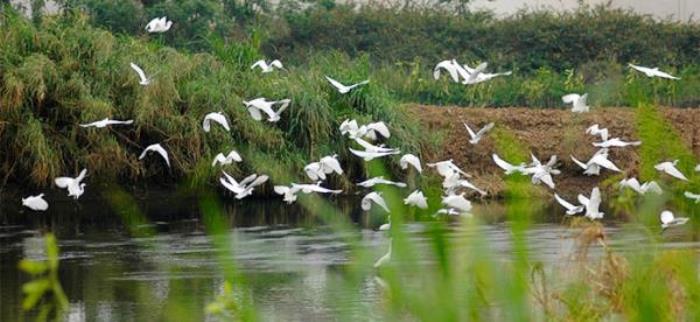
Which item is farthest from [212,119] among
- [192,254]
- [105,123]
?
[192,254]

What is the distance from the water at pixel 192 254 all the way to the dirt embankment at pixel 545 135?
234 centimetres

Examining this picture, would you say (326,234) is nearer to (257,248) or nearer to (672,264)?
(257,248)

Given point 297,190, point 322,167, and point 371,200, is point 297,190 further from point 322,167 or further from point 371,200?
point 371,200

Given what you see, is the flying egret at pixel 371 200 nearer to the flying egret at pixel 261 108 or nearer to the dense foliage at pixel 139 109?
the flying egret at pixel 261 108

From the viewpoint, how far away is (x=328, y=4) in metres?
30.3

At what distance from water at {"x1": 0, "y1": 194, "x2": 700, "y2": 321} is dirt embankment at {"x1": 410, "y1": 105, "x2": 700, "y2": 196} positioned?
2.34m

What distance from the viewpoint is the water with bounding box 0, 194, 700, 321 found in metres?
10.4

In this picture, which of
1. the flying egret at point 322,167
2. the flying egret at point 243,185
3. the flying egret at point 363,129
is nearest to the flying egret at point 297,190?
the flying egret at point 322,167

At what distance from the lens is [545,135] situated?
2059cm

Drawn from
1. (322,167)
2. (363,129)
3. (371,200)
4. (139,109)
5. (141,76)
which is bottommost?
(371,200)

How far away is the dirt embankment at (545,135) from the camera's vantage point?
1948cm

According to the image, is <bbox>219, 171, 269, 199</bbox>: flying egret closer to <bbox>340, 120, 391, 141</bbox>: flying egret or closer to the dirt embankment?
<bbox>340, 120, 391, 141</bbox>: flying egret

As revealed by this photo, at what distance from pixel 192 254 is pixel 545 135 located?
8.03m

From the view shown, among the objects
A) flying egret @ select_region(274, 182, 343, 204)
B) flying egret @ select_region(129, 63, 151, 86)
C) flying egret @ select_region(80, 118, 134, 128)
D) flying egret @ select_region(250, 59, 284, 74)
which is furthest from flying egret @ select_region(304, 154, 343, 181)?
flying egret @ select_region(250, 59, 284, 74)
